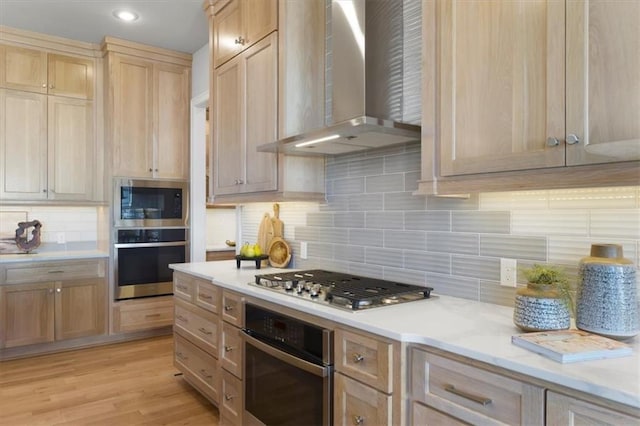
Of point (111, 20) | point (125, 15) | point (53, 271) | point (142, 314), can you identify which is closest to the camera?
point (125, 15)

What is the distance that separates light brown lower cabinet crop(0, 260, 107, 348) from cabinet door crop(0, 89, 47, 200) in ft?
2.29

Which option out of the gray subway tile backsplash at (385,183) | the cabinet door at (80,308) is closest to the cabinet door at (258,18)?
the gray subway tile backsplash at (385,183)

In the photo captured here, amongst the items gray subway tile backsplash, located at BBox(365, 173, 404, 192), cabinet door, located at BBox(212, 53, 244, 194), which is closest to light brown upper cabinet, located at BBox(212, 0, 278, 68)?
cabinet door, located at BBox(212, 53, 244, 194)

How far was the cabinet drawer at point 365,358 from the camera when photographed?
4.59 feet

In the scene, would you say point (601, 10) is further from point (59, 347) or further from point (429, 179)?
point (59, 347)

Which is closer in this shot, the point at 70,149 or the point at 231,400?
the point at 231,400

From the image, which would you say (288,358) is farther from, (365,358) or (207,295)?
(207,295)

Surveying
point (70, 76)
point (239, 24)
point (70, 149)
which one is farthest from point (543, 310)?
point (70, 76)

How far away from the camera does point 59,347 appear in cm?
389

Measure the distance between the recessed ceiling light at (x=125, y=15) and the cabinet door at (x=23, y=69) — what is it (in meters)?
0.99

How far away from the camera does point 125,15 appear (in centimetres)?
345

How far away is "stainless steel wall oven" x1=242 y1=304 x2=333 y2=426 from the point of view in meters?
1.65

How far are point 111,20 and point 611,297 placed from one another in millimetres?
3930

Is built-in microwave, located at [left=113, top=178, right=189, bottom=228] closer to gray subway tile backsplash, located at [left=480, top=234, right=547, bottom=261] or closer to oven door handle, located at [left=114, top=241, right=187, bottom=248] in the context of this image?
oven door handle, located at [left=114, top=241, right=187, bottom=248]
